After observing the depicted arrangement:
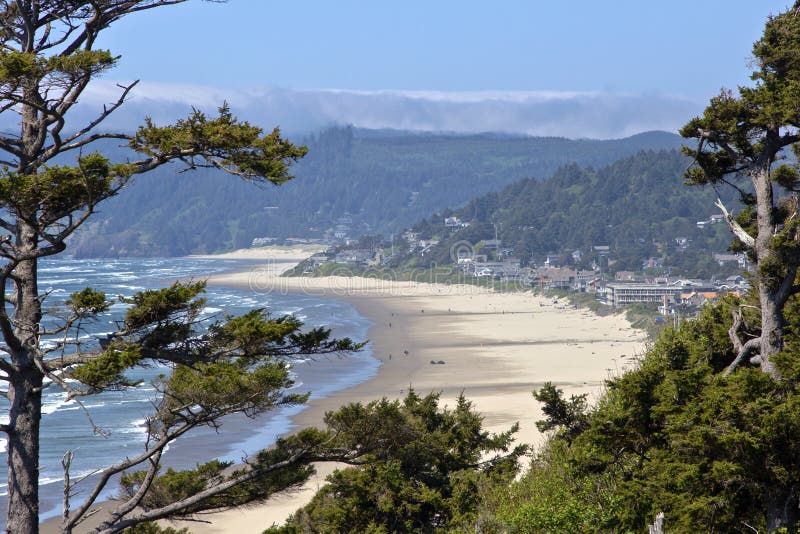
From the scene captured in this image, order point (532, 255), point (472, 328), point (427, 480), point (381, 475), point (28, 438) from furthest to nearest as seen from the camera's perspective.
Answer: point (532, 255) → point (472, 328) → point (427, 480) → point (381, 475) → point (28, 438)

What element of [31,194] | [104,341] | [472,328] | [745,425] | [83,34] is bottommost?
[472,328]

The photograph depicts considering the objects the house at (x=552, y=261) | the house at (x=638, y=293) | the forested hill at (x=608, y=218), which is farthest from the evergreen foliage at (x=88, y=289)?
the house at (x=552, y=261)

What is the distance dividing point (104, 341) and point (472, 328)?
60536mm

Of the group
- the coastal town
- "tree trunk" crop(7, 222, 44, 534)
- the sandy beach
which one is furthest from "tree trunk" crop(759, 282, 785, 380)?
the coastal town

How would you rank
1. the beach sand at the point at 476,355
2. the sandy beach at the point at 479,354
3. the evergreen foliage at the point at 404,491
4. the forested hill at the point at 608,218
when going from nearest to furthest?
the evergreen foliage at the point at 404,491 → the beach sand at the point at 476,355 → the sandy beach at the point at 479,354 → the forested hill at the point at 608,218

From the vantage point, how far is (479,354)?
5244 centimetres

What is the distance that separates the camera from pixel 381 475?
523 inches

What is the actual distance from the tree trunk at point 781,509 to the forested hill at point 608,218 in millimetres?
115470

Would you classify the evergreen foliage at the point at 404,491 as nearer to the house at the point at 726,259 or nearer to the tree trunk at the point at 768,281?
the tree trunk at the point at 768,281

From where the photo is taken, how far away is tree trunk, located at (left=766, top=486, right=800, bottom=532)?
869 centimetres

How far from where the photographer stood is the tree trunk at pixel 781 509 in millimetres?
8688

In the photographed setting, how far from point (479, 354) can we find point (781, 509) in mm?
43773

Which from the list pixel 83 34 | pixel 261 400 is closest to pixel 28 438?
pixel 261 400

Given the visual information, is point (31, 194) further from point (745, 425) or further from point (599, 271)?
point (599, 271)
